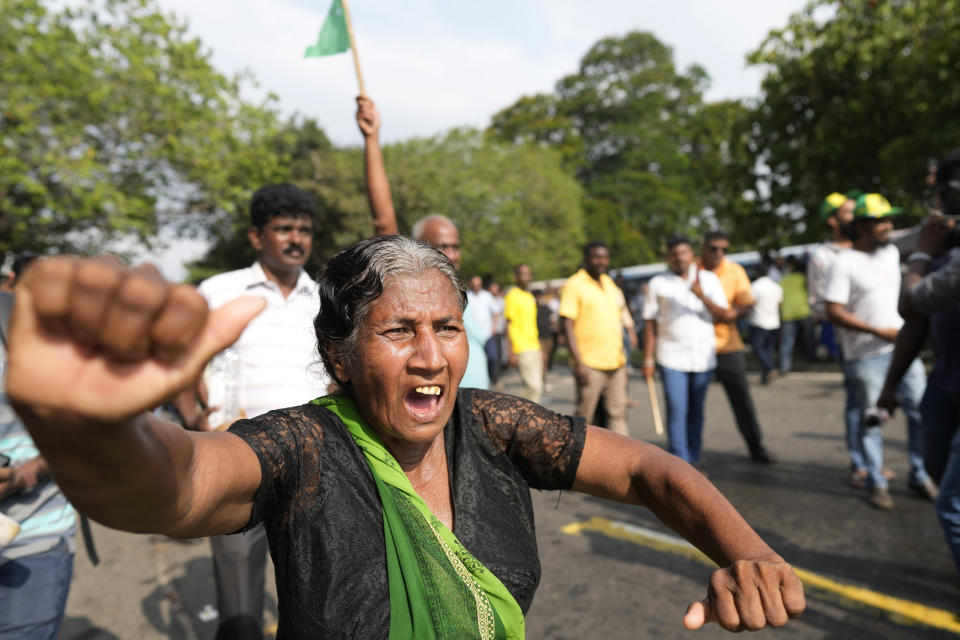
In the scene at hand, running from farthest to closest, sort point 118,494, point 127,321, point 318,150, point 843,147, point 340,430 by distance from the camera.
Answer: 1. point 318,150
2. point 843,147
3. point 340,430
4. point 118,494
5. point 127,321

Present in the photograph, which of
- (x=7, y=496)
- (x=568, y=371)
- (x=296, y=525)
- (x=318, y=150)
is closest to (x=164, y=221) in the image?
(x=568, y=371)

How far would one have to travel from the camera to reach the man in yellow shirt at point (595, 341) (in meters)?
5.60

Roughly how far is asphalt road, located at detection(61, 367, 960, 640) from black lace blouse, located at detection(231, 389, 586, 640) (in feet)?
6.15

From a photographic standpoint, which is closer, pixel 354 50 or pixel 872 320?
pixel 354 50

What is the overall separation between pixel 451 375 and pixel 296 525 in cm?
51

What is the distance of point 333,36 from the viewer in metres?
3.68

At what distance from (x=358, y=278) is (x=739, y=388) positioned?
4837 millimetres

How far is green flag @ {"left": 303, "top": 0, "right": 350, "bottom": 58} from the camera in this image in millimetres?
3682

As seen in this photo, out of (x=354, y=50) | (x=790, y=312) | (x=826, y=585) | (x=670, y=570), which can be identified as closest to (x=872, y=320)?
(x=826, y=585)

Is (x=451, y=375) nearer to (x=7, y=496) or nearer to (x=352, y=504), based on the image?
(x=352, y=504)

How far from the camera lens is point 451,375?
5.32 ft

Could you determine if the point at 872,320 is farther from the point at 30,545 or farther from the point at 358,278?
the point at 30,545

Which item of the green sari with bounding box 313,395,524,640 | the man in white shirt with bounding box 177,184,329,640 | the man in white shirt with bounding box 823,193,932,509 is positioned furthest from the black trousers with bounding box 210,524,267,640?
the man in white shirt with bounding box 823,193,932,509

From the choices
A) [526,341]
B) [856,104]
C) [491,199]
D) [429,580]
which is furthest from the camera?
[491,199]
